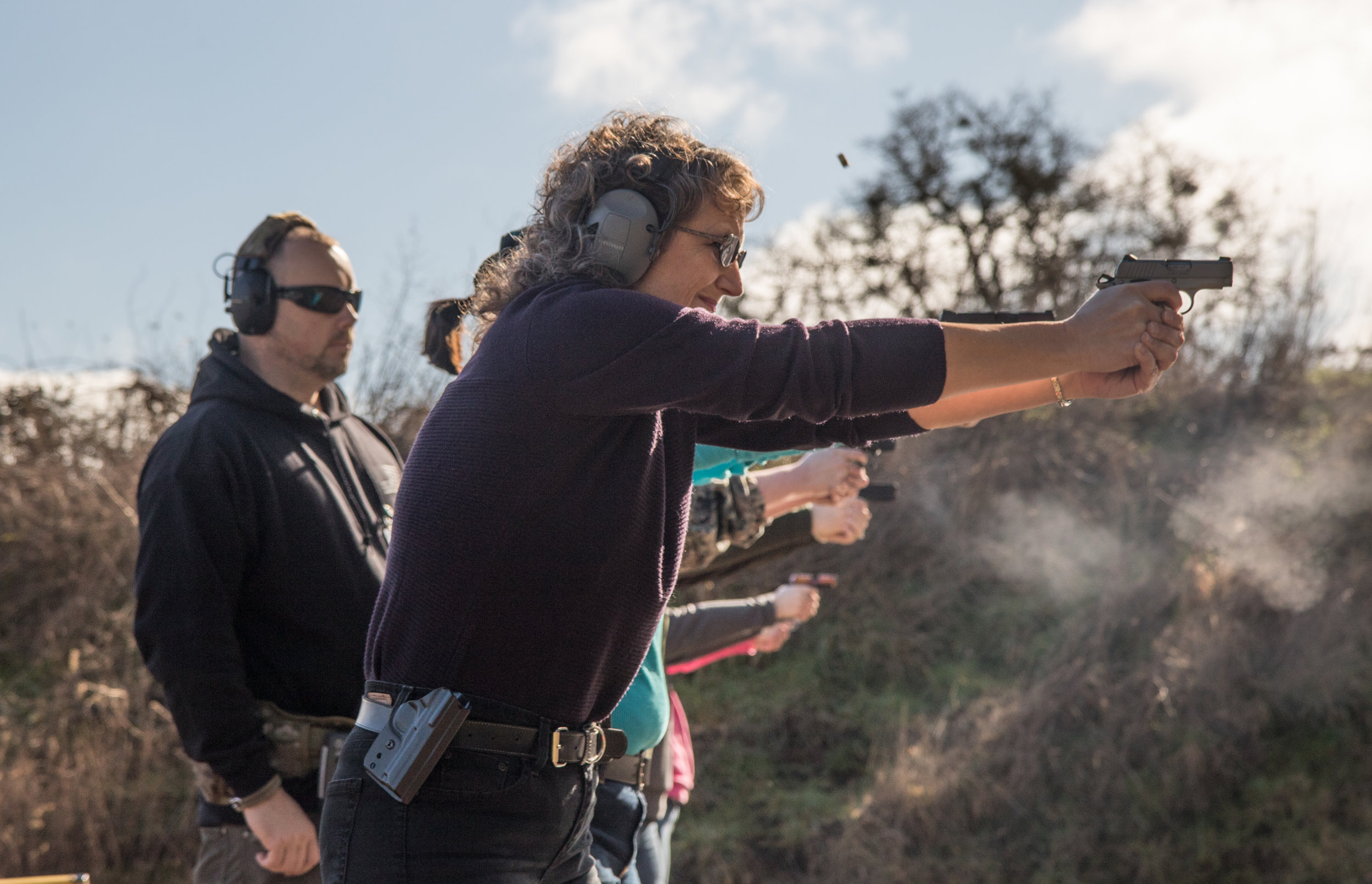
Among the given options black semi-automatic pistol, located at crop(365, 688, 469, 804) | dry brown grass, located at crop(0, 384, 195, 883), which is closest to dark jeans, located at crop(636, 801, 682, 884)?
black semi-automatic pistol, located at crop(365, 688, 469, 804)

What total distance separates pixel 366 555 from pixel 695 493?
3.68 ft

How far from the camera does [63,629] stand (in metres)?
6.79

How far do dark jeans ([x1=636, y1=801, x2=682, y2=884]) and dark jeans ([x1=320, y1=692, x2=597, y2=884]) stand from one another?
0.95 metres

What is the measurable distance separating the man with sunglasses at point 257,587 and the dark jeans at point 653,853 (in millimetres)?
783

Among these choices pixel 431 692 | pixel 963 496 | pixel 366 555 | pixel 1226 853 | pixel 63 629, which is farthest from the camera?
pixel 963 496

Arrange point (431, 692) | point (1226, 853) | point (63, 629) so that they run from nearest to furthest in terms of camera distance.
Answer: point (431, 692), point (1226, 853), point (63, 629)

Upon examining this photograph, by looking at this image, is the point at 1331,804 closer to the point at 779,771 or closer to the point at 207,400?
the point at 779,771

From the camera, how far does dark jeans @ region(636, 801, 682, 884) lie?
2.60 m

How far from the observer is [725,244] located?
187 cm

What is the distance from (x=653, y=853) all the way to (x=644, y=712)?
49 centimetres

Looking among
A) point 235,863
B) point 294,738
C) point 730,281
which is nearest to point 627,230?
point 730,281

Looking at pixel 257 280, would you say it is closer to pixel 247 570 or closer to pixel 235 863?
pixel 247 570

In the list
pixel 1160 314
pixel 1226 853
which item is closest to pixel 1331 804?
pixel 1226 853

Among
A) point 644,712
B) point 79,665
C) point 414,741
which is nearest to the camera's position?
point 414,741
